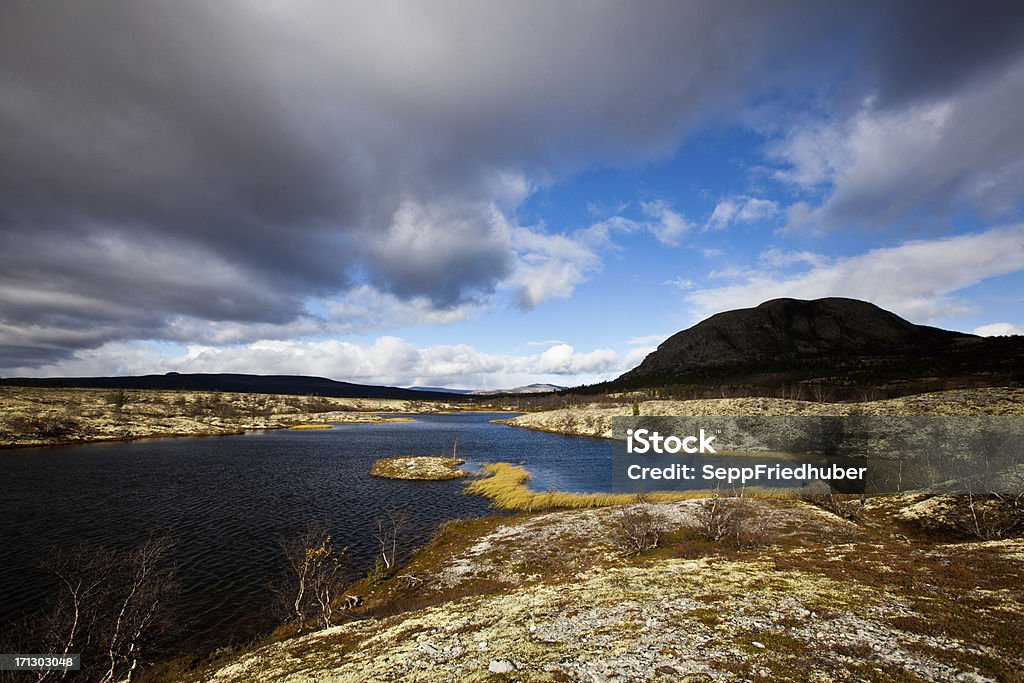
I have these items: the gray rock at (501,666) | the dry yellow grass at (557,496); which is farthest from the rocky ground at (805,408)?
the gray rock at (501,666)

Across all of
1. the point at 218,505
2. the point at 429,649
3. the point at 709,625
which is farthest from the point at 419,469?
the point at 709,625

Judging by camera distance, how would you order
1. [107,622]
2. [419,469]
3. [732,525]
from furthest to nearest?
[419,469] < [732,525] < [107,622]

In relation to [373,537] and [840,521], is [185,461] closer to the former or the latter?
[373,537]

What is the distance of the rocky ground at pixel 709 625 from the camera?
12747 mm

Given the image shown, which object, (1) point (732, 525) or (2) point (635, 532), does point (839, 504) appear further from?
(2) point (635, 532)

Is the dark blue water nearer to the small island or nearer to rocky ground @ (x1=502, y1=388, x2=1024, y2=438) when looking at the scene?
the small island

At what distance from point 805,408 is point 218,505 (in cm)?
14112

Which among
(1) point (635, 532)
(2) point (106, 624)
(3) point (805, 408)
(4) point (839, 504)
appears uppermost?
(3) point (805, 408)

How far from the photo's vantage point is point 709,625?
630 inches

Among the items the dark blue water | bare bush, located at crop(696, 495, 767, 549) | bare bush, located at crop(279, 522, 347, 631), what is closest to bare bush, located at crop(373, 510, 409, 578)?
the dark blue water

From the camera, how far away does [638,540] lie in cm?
3688

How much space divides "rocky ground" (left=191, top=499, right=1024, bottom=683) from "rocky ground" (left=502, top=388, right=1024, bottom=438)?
83136 mm

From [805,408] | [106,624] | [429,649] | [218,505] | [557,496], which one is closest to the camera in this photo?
[429,649]

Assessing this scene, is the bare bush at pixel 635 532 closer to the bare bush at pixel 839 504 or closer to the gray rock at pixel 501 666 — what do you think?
the bare bush at pixel 839 504
